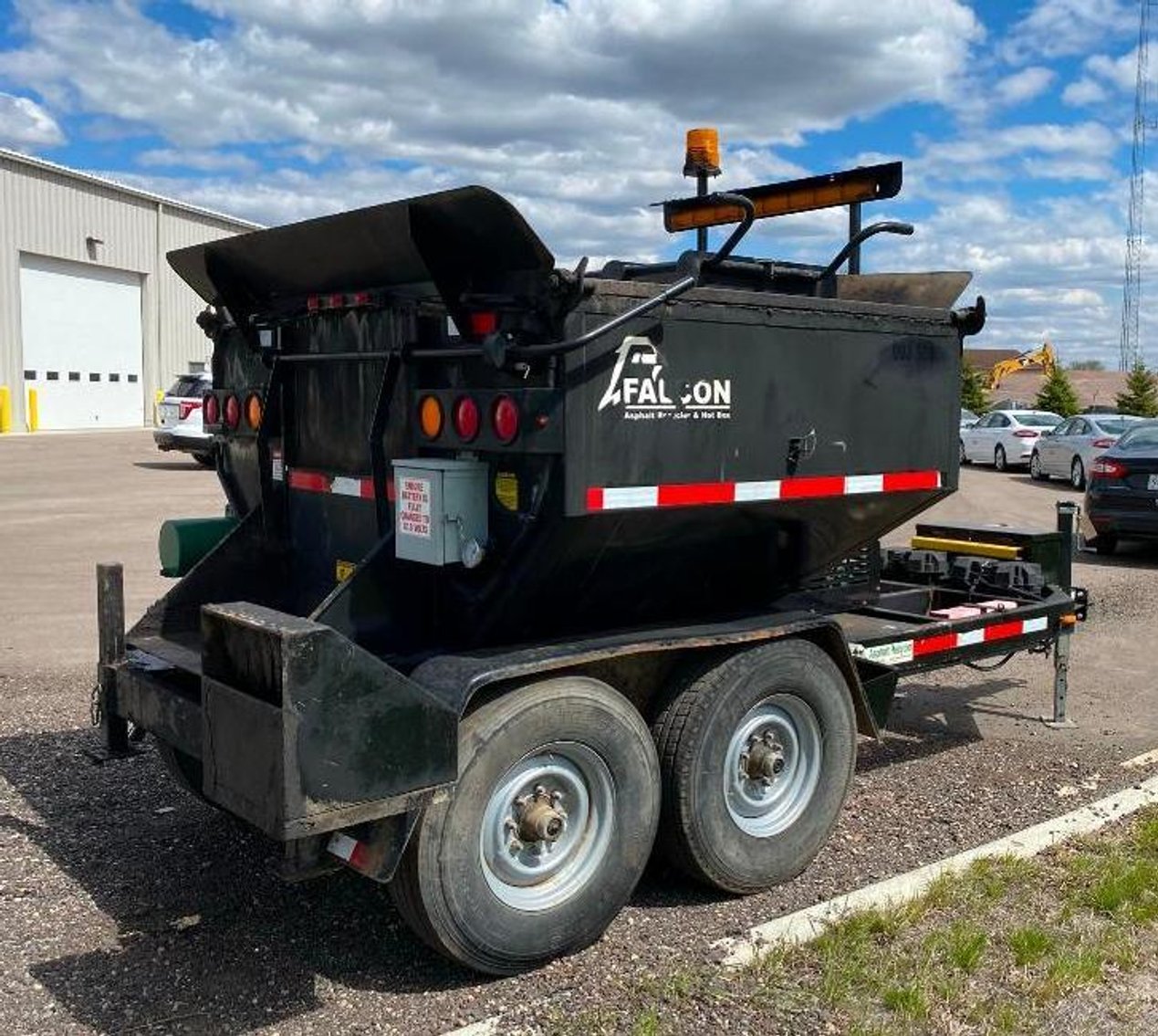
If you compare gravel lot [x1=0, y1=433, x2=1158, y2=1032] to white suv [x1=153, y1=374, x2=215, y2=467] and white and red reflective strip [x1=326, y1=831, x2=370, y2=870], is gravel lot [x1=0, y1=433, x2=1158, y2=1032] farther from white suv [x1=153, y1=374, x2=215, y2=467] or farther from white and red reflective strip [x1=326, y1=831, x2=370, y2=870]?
Result: white suv [x1=153, y1=374, x2=215, y2=467]

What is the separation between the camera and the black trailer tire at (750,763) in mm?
4137

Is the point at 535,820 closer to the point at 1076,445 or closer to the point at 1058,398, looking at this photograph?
the point at 1076,445

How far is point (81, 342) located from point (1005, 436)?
27.2 metres

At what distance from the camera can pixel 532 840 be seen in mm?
3758

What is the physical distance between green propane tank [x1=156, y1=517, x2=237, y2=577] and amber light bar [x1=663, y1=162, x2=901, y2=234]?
2.53 m

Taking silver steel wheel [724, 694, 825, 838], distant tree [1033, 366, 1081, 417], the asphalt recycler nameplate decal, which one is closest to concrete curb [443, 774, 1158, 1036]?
silver steel wheel [724, 694, 825, 838]

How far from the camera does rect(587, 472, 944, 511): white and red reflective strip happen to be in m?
3.91

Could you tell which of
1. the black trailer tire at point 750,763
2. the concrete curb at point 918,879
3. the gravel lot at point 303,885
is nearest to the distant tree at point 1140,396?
the gravel lot at point 303,885

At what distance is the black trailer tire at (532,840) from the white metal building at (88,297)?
34.8m

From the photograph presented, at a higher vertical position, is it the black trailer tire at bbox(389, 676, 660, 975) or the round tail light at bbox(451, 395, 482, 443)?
the round tail light at bbox(451, 395, 482, 443)

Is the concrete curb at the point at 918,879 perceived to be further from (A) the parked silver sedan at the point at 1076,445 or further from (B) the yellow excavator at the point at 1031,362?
(B) the yellow excavator at the point at 1031,362

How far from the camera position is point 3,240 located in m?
34.1

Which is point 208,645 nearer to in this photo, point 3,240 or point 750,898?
point 750,898

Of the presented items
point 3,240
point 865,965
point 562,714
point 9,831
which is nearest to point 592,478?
point 562,714
